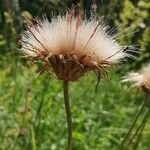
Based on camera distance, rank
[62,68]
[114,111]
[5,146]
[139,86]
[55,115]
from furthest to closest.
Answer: [114,111], [55,115], [5,146], [139,86], [62,68]

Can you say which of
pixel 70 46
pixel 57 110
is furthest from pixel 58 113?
pixel 70 46

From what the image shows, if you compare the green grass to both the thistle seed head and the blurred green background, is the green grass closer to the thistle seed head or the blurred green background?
the blurred green background

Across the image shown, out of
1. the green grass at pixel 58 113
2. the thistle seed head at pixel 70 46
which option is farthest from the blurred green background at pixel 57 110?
the thistle seed head at pixel 70 46

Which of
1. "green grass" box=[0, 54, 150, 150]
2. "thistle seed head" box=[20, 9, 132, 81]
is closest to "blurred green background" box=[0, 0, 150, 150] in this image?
"green grass" box=[0, 54, 150, 150]

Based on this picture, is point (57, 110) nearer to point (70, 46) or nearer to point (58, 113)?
point (58, 113)

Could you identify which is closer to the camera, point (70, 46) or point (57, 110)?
point (70, 46)

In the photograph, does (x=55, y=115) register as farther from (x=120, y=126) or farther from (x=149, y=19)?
(x=149, y=19)

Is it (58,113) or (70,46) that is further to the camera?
(58,113)

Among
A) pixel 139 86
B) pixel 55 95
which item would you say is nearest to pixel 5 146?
pixel 55 95
